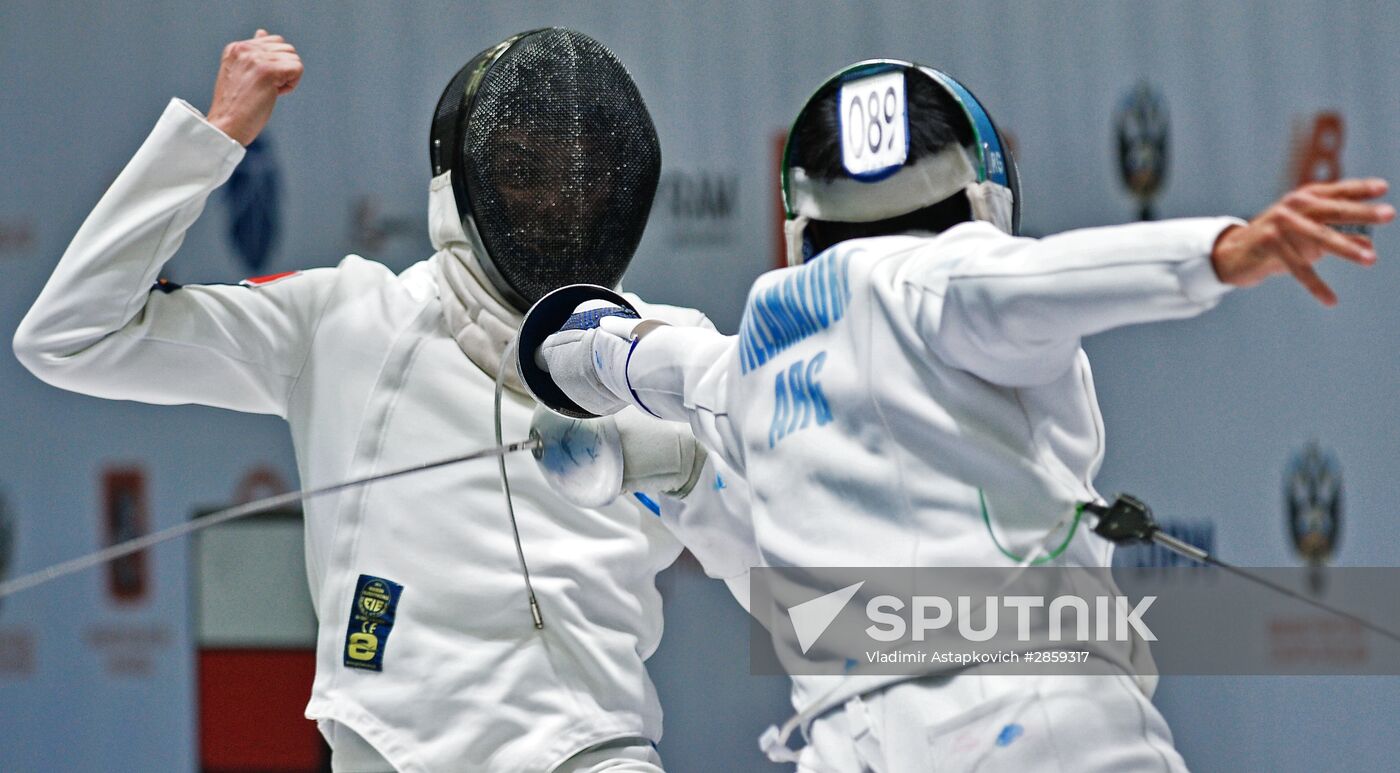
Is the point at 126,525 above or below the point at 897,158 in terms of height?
below

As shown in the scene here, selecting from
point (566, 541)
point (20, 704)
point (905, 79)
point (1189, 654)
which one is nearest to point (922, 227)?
point (905, 79)

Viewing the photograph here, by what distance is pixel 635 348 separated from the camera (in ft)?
4.59

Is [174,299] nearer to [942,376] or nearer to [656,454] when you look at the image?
[656,454]

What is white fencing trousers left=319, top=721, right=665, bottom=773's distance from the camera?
1.70m

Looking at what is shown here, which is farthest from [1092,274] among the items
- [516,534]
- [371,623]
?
[371,623]

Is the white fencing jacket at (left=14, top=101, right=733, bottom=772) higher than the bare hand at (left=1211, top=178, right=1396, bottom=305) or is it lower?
lower

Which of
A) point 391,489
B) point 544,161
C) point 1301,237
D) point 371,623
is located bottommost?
point 371,623

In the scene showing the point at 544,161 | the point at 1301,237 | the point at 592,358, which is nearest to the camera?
the point at 1301,237

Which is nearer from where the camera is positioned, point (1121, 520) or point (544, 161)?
point (1121, 520)

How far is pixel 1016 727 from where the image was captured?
3.61ft

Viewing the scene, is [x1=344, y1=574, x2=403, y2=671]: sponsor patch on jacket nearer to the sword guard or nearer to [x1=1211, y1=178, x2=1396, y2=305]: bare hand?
the sword guard

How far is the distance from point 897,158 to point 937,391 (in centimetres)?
20

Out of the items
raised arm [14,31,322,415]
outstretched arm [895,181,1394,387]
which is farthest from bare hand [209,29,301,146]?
outstretched arm [895,181,1394,387]

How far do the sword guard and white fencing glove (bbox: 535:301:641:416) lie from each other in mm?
459
